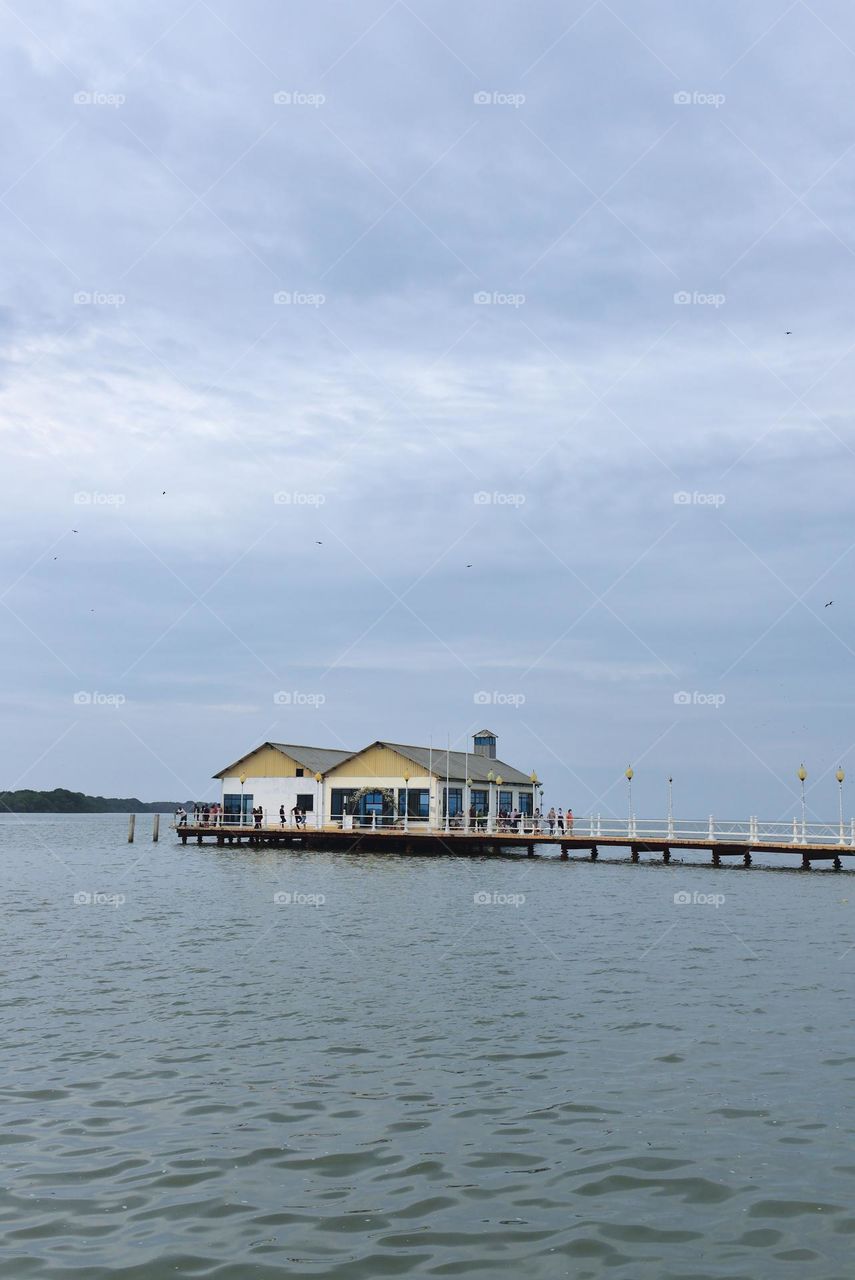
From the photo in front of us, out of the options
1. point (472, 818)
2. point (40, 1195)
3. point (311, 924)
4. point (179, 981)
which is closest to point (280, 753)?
point (472, 818)

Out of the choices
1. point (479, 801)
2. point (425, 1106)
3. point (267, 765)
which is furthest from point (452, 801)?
point (425, 1106)

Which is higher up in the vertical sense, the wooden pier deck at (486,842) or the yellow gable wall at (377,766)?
the yellow gable wall at (377,766)

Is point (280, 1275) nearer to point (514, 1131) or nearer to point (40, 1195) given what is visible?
point (40, 1195)

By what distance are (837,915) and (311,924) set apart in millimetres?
15540

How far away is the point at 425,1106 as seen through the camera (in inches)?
453

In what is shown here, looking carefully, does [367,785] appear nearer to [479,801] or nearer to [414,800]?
[414,800]

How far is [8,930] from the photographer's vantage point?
25234 mm

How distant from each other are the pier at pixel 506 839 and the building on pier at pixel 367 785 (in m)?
0.97

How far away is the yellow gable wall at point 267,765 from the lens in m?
64.2

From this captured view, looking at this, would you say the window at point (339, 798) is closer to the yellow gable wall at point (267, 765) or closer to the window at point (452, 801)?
the yellow gable wall at point (267, 765)

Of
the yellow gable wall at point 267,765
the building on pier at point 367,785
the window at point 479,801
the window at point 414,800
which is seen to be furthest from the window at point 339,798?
the window at point 479,801

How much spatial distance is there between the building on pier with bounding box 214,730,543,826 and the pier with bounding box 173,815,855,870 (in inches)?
38.1

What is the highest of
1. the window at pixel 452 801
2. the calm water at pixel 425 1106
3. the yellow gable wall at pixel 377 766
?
the yellow gable wall at pixel 377 766

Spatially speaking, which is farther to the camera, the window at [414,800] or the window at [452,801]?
the window at [452,801]
